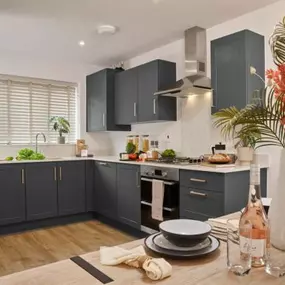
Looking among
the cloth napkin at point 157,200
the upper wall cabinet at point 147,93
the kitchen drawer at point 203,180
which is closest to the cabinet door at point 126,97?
the upper wall cabinet at point 147,93

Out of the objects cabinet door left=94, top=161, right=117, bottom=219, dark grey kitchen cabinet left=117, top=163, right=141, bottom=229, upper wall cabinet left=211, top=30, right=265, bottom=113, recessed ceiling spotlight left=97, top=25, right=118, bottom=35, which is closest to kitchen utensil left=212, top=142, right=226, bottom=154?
upper wall cabinet left=211, top=30, right=265, bottom=113

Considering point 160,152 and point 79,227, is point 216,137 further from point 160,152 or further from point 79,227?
point 79,227

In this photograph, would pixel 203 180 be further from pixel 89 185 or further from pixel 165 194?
pixel 89 185

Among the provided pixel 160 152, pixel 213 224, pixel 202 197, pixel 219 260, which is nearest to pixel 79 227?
pixel 160 152

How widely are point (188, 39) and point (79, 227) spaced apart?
2895 millimetres

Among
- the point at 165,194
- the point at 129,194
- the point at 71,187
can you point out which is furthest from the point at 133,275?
the point at 71,187

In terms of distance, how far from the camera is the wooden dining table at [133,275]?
0.76 meters

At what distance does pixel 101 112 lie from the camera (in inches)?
191

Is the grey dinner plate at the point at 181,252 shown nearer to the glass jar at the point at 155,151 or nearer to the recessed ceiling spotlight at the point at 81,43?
the glass jar at the point at 155,151

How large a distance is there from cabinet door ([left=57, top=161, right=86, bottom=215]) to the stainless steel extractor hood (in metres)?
1.71

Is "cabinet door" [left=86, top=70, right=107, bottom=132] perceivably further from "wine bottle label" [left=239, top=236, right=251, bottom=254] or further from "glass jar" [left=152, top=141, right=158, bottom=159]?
"wine bottle label" [left=239, top=236, right=251, bottom=254]

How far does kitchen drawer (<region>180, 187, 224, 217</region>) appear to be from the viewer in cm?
271

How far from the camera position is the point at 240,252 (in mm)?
830

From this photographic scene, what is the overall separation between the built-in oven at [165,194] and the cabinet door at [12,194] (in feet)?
5.37
